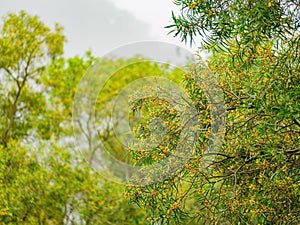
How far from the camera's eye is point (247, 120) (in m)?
4.13

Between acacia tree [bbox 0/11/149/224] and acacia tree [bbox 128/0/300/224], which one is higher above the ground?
acacia tree [bbox 0/11/149/224]

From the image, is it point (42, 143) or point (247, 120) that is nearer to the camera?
point (247, 120)

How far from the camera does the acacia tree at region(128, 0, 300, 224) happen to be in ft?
12.7

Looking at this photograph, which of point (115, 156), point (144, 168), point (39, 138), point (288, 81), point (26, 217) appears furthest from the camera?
point (39, 138)

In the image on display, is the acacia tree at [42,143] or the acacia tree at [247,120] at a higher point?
the acacia tree at [42,143]

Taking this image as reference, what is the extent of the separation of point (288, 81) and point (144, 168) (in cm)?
139

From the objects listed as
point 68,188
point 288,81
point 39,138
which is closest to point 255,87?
point 288,81

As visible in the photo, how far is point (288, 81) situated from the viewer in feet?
12.9

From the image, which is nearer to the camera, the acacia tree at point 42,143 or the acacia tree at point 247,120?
the acacia tree at point 247,120

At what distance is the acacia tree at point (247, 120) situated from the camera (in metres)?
3.87

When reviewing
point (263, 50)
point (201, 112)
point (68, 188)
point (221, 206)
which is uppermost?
point (68, 188)

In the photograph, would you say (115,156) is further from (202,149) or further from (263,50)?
(263,50)

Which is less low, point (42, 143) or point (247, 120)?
point (42, 143)

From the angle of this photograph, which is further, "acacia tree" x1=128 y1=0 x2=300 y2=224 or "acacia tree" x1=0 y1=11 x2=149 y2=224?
"acacia tree" x1=0 y1=11 x2=149 y2=224
